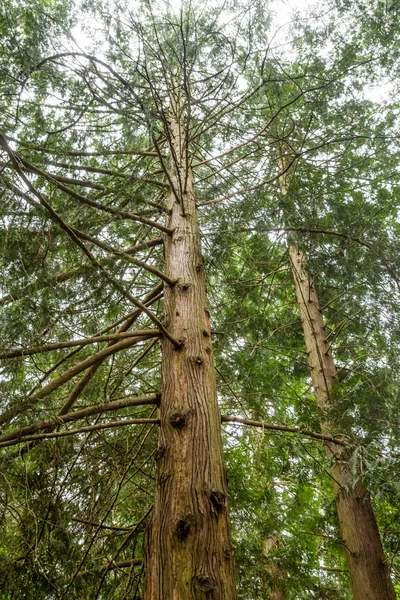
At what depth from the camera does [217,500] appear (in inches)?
92.2

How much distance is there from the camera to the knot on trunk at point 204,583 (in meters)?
1.98

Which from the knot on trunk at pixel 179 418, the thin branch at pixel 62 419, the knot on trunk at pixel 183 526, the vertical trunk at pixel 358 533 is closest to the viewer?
the knot on trunk at pixel 183 526

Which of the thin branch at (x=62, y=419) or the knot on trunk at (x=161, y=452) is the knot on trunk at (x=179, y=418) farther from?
the thin branch at (x=62, y=419)

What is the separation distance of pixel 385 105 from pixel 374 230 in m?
2.43

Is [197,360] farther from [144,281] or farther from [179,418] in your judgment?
[144,281]

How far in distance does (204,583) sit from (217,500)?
0.42 meters

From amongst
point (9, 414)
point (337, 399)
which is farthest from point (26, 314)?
point (337, 399)

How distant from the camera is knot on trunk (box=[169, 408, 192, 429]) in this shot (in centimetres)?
262

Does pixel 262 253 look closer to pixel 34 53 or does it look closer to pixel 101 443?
pixel 101 443

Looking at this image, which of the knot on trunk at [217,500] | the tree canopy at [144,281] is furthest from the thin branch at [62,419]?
the knot on trunk at [217,500]

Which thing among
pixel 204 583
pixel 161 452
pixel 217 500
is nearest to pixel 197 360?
pixel 161 452

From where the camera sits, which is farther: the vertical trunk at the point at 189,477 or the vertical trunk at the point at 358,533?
the vertical trunk at the point at 358,533

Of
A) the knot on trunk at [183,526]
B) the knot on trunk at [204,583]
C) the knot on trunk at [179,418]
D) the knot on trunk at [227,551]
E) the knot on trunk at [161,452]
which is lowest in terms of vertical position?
the knot on trunk at [204,583]

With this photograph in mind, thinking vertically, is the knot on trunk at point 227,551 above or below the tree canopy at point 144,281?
below
